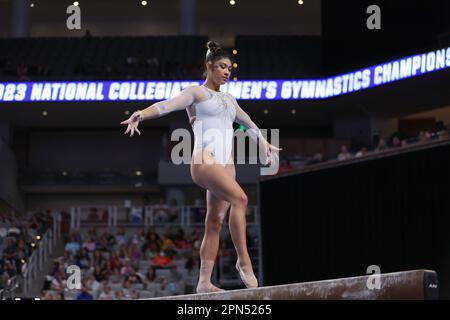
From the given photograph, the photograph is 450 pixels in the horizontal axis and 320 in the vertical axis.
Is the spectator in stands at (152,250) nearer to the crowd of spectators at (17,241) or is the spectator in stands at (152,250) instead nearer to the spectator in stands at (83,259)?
the spectator in stands at (83,259)

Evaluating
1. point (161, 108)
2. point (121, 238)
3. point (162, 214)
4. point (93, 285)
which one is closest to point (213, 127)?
point (161, 108)

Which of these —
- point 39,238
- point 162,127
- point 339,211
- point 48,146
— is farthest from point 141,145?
point 339,211

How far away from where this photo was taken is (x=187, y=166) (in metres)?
25.0

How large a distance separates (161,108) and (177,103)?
0.68ft

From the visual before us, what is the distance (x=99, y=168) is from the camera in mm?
29266

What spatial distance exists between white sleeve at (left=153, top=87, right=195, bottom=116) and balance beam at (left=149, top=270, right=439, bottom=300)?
1.26 metres

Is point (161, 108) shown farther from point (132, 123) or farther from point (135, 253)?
point (135, 253)

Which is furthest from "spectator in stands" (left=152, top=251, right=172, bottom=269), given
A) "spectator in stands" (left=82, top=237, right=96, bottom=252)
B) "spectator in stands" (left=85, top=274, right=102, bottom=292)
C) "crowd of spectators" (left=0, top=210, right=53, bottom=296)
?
"crowd of spectators" (left=0, top=210, right=53, bottom=296)

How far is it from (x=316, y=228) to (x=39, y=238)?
745cm

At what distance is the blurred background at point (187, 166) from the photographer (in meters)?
15.5

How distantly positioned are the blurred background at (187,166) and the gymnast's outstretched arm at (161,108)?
8.23m

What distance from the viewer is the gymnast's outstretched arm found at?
16.7ft

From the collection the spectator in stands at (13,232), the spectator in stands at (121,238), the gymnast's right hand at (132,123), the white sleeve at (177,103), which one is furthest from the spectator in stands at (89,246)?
the gymnast's right hand at (132,123)
